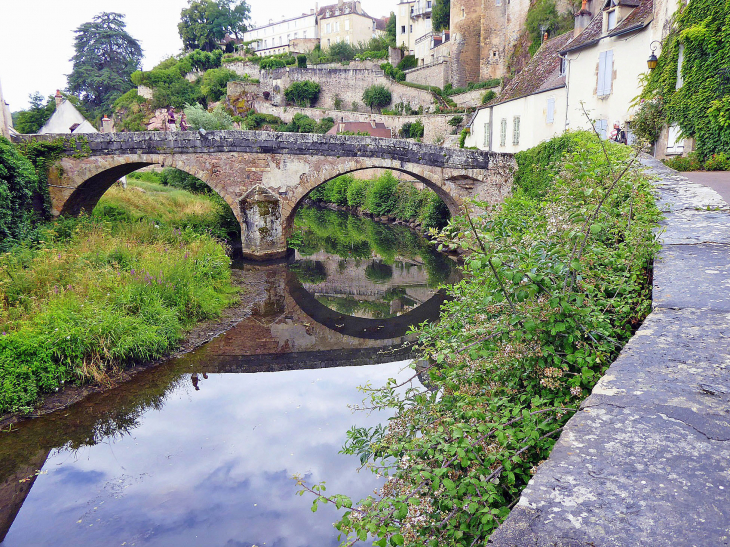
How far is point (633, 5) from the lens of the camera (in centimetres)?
1353

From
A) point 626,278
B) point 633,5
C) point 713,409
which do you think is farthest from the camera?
point 633,5

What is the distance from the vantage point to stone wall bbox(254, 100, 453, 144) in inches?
1324

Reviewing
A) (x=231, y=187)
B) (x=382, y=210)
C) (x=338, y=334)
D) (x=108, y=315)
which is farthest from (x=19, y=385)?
(x=382, y=210)

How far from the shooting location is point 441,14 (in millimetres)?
41844

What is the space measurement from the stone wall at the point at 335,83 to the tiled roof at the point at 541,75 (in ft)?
65.3

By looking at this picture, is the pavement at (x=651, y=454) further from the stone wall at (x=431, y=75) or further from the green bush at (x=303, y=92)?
the green bush at (x=303, y=92)

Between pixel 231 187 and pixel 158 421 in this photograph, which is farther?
pixel 231 187

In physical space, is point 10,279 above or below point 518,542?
below

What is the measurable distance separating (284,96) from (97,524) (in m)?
42.2

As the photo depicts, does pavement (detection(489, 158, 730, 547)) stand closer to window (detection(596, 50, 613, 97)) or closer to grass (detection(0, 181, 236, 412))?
grass (detection(0, 181, 236, 412))

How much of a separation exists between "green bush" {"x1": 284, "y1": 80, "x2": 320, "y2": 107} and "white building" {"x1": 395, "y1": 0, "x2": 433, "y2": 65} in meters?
9.11

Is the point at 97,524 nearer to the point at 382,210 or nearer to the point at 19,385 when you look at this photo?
the point at 19,385

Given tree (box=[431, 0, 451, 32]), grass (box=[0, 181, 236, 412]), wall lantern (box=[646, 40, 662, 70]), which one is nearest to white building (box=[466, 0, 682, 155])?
wall lantern (box=[646, 40, 662, 70])

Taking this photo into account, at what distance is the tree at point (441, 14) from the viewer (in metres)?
41.7
